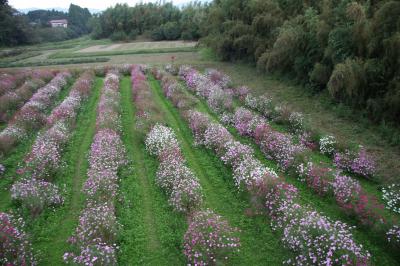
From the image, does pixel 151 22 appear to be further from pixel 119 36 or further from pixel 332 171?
pixel 332 171

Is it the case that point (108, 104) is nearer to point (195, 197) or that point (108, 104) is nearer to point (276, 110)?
point (276, 110)

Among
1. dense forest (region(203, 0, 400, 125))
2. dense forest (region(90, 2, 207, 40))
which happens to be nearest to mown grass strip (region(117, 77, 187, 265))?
dense forest (region(203, 0, 400, 125))

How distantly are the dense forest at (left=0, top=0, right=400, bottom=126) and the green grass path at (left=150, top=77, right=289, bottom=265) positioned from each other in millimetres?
9715

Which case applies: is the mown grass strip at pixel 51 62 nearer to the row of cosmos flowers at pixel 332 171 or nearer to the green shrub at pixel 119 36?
the green shrub at pixel 119 36

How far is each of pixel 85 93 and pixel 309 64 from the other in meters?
18.2

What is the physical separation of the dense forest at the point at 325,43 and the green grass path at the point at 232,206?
9.72 meters

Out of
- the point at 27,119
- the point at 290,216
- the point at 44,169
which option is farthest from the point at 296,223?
the point at 27,119

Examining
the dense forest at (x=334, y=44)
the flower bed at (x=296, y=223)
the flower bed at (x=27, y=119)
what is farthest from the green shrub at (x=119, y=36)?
the flower bed at (x=296, y=223)

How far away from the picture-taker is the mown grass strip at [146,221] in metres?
9.08

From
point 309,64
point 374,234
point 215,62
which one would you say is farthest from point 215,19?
point 374,234

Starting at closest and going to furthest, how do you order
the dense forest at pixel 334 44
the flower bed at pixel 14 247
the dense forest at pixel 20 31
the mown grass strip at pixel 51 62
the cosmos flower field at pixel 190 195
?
A: 1. the flower bed at pixel 14 247
2. the cosmos flower field at pixel 190 195
3. the dense forest at pixel 334 44
4. the mown grass strip at pixel 51 62
5. the dense forest at pixel 20 31

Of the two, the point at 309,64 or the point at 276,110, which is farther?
the point at 309,64

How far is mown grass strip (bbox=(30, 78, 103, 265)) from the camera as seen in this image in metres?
9.45

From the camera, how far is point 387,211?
34.1ft
